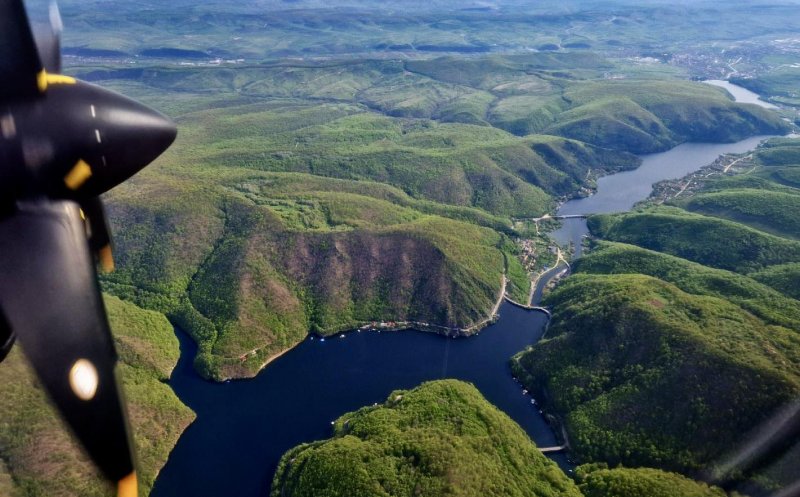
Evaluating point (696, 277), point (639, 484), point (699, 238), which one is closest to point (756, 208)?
point (699, 238)

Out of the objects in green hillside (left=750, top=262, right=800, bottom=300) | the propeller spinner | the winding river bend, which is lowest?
the winding river bend

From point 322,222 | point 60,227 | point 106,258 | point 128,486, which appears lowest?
point 322,222

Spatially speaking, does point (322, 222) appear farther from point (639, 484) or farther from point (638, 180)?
point (638, 180)

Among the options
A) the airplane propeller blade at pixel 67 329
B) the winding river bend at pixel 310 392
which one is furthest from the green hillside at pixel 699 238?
the airplane propeller blade at pixel 67 329

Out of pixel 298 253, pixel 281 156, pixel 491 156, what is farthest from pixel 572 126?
pixel 298 253

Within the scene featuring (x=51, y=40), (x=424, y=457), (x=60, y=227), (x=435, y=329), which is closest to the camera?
(x=60, y=227)

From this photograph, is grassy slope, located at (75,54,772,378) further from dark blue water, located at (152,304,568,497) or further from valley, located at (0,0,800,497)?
dark blue water, located at (152,304,568,497)

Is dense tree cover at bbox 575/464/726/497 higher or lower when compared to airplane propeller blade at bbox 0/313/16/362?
lower

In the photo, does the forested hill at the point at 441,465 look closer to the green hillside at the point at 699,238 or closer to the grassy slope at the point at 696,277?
the grassy slope at the point at 696,277

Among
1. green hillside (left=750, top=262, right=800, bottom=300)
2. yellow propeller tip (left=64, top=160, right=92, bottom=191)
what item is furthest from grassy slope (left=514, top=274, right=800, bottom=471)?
yellow propeller tip (left=64, top=160, right=92, bottom=191)
